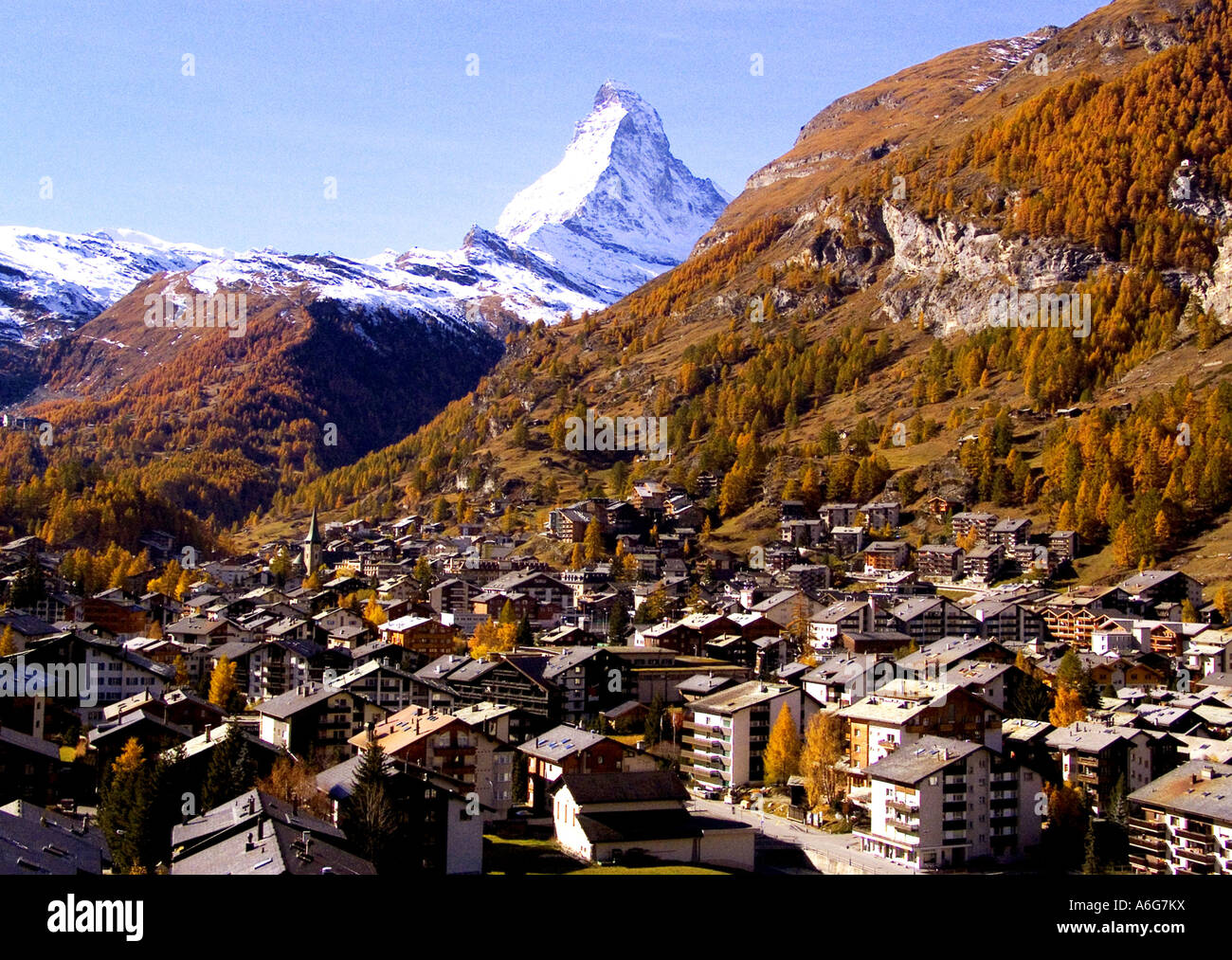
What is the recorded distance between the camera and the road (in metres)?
51.2

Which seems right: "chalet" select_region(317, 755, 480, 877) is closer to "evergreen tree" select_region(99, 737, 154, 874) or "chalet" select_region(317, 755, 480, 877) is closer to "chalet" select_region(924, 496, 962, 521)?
"evergreen tree" select_region(99, 737, 154, 874)

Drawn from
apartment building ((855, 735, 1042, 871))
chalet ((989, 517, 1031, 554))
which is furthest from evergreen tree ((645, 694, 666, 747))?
chalet ((989, 517, 1031, 554))

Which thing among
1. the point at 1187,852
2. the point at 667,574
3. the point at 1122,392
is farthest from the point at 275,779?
the point at 1122,392

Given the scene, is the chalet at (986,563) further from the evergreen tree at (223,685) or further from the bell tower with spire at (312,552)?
the bell tower with spire at (312,552)

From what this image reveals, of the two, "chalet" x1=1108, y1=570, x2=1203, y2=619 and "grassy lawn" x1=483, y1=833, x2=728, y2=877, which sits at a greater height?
"chalet" x1=1108, y1=570, x2=1203, y2=619

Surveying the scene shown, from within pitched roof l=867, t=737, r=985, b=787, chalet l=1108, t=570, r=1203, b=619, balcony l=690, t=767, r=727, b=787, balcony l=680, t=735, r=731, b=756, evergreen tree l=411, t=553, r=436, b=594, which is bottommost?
balcony l=690, t=767, r=727, b=787

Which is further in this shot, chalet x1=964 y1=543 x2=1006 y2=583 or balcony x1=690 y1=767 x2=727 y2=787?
chalet x1=964 y1=543 x2=1006 y2=583

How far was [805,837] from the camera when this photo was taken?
5541 cm

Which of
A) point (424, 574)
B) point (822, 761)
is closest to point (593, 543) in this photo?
point (424, 574)

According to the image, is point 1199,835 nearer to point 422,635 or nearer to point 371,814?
point 371,814

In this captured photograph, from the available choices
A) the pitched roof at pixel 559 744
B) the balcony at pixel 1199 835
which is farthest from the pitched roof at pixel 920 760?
the pitched roof at pixel 559 744
